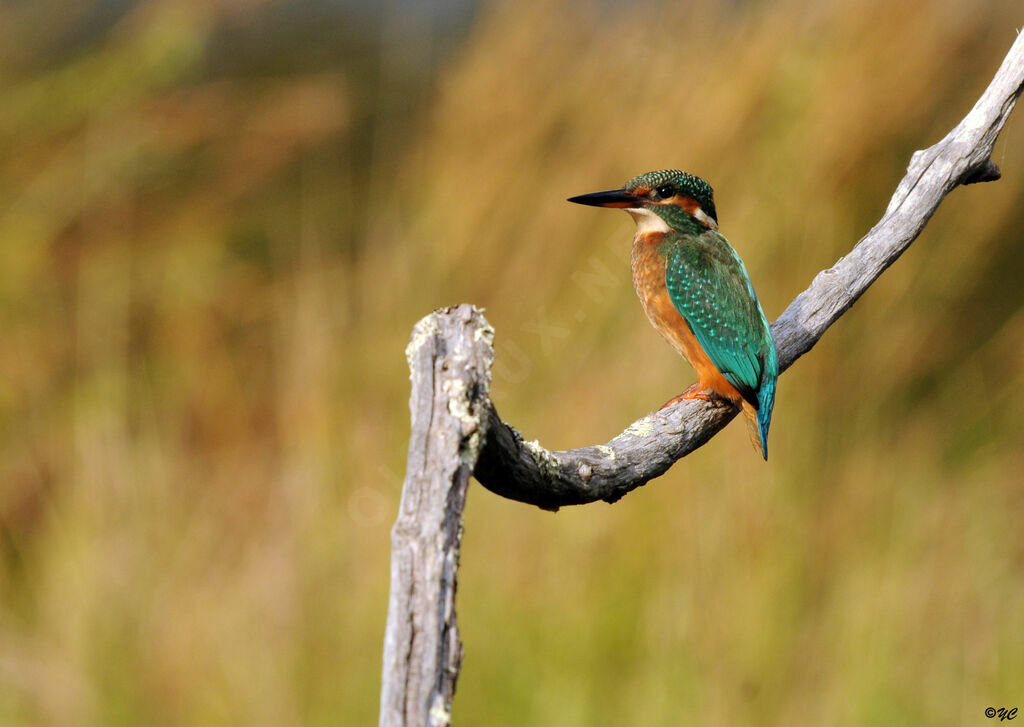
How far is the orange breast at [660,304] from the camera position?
6.45ft

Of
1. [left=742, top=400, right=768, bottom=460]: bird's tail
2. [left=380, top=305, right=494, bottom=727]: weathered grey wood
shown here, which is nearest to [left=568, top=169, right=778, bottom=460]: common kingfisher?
[left=742, top=400, right=768, bottom=460]: bird's tail

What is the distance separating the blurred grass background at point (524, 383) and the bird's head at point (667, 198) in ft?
1.08

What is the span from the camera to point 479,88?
119 inches

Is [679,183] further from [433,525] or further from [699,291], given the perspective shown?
[433,525]

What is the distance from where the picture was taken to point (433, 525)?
0.80m

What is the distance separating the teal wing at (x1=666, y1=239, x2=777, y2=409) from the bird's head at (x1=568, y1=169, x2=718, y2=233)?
0.21 feet

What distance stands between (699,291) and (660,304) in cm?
10

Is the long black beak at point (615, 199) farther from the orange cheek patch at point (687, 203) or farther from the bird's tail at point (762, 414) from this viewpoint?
the bird's tail at point (762, 414)

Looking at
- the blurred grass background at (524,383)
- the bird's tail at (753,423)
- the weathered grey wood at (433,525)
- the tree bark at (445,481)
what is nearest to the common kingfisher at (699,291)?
the bird's tail at (753,423)

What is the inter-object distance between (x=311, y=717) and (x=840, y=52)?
1967 millimetres

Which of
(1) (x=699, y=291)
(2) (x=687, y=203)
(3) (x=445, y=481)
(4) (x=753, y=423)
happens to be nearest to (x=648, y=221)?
(2) (x=687, y=203)

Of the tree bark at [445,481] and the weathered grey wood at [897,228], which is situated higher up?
the weathered grey wood at [897,228]

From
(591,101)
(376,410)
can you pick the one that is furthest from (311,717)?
(591,101)

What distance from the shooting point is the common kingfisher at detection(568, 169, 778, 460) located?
182 centimetres
